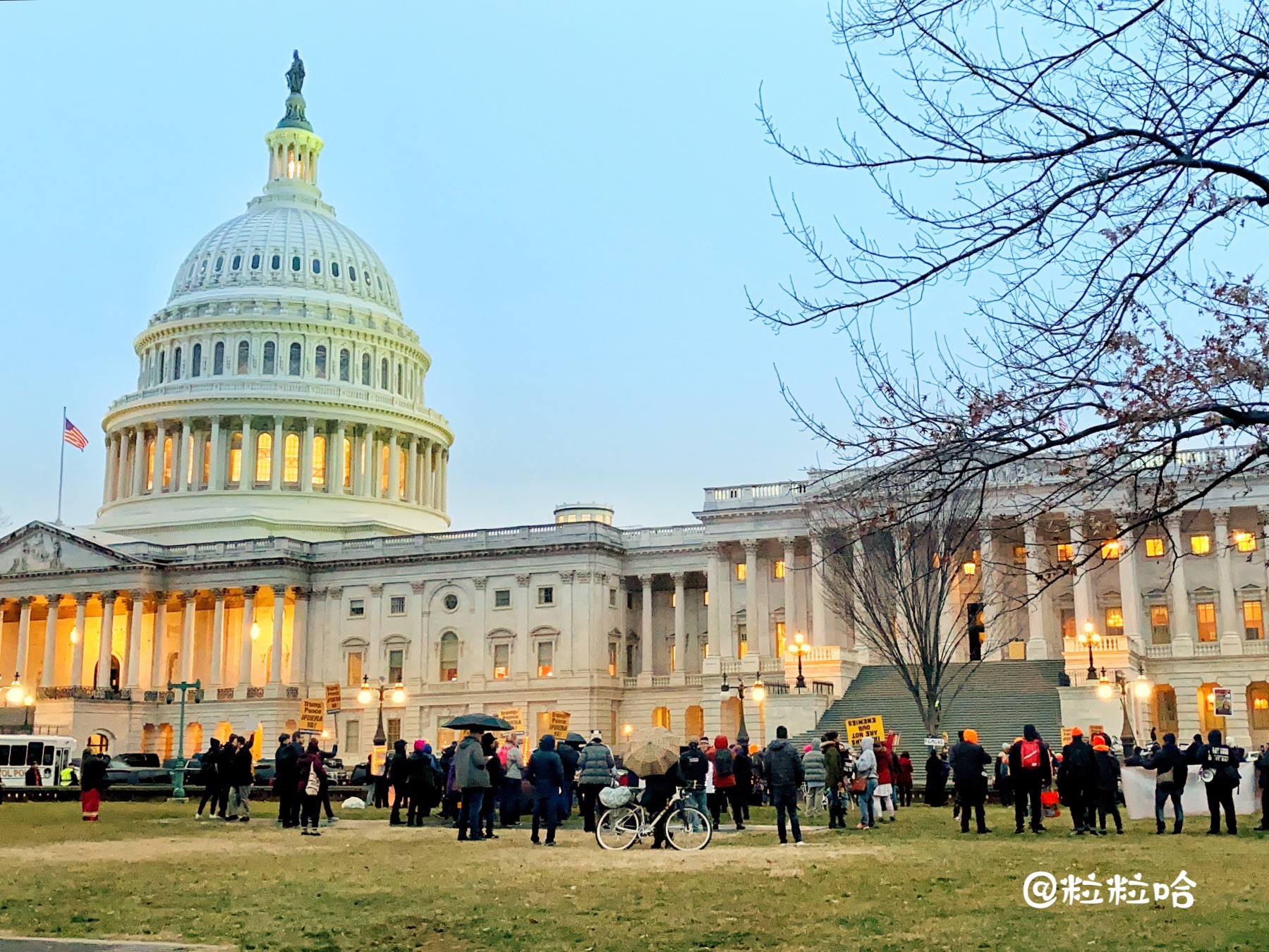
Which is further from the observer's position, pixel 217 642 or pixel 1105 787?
pixel 217 642

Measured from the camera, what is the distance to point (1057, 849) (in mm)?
22453

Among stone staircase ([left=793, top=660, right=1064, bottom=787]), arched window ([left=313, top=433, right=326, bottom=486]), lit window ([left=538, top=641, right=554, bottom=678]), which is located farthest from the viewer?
arched window ([left=313, top=433, right=326, bottom=486])

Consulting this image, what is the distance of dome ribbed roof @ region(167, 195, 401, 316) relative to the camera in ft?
376

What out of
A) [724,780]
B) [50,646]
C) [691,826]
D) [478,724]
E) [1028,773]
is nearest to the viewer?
[691,826]

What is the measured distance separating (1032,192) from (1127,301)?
1.24 m

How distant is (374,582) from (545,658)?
1287 cm

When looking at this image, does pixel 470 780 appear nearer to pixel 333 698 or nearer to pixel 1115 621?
pixel 333 698

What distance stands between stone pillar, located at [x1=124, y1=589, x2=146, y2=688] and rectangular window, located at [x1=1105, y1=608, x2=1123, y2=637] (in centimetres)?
5819

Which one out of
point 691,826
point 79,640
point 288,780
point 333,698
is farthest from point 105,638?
point 691,826

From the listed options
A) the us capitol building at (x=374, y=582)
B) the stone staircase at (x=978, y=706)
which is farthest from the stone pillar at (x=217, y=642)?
the stone staircase at (x=978, y=706)

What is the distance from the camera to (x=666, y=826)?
79.2ft

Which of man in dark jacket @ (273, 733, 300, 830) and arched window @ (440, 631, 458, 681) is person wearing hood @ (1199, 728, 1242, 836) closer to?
man in dark jacket @ (273, 733, 300, 830)

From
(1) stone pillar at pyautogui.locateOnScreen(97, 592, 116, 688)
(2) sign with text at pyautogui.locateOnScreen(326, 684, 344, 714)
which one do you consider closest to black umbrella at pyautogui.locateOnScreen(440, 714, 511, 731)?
(2) sign with text at pyautogui.locateOnScreen(326, 684, 344, 714)

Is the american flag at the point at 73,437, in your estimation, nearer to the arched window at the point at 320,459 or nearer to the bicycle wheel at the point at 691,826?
the arched window at the point at 320,459
